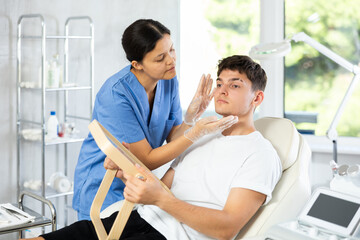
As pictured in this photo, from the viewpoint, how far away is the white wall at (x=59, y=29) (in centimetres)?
275

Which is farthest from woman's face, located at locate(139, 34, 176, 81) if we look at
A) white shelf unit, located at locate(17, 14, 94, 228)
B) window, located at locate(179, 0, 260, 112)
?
window, located at locate(179, 0, 260, 112)

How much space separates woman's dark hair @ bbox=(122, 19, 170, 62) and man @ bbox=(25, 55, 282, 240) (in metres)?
0.28

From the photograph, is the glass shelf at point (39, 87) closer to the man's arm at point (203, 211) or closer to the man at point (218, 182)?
the man at point (218, 182)

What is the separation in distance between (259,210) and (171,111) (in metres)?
0.66

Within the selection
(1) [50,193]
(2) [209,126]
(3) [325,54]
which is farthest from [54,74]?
(3) [325,54]

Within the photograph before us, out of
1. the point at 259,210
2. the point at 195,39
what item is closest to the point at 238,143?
the point at 259,210

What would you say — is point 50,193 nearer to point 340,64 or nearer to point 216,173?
point 216,173

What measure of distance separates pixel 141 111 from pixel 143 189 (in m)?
0.56

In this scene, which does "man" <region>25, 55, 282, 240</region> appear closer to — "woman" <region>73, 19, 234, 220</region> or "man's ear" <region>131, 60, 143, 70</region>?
"woman" <region>73, 19, 234, 220</region>

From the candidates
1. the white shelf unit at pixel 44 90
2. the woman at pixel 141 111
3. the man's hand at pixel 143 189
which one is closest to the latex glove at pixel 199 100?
the woman at pixel 141 111

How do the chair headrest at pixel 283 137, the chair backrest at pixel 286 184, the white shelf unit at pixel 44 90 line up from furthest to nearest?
the white shelf unit at pixel 44 90 < the chair headrest at pixel 283 137 < the chair backrest at pixel 286 184

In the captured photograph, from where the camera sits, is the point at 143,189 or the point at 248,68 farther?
the point at 248,68

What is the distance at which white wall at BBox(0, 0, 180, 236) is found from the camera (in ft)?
9.03

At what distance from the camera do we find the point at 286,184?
1.69m
